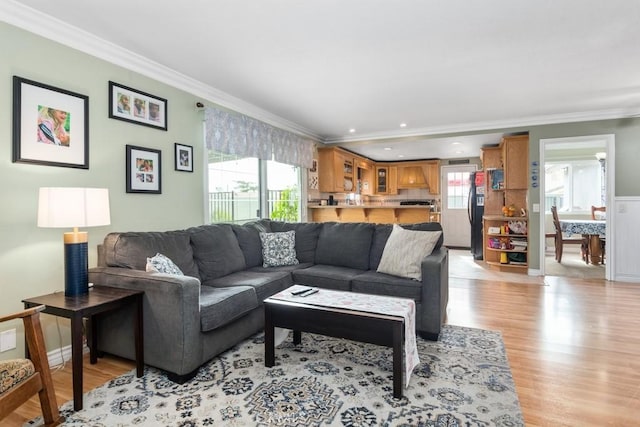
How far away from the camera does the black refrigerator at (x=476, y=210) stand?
6.78 meters

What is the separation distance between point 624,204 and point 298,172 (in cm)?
477

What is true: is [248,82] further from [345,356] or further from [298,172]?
[345,356]

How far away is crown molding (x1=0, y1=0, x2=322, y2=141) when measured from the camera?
7.57 ft

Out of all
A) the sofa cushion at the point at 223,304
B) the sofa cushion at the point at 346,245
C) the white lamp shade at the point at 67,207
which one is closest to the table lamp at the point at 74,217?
the white lamp shade at the point at 67,207

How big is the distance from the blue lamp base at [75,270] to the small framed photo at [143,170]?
0.88m

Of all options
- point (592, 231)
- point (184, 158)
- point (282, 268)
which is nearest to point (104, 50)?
point (184, 158)

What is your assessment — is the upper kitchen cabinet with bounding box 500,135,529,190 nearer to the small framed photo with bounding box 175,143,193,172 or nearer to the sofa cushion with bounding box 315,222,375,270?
the sofa cushion with bounding box 315,222,375,270

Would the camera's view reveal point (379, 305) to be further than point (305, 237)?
No

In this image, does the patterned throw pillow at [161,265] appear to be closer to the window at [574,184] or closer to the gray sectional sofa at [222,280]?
the gray sectional sofa at [222,280]

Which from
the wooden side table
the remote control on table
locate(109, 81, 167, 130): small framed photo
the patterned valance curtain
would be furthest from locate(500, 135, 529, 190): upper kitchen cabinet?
the wooden side table

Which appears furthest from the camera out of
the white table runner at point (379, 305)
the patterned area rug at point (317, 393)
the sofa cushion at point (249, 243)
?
the sofa cushion at point (249, 243)

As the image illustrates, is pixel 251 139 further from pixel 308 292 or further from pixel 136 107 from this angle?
pixel 308 292

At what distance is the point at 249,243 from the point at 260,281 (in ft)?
2.61

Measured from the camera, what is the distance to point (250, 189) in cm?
479
